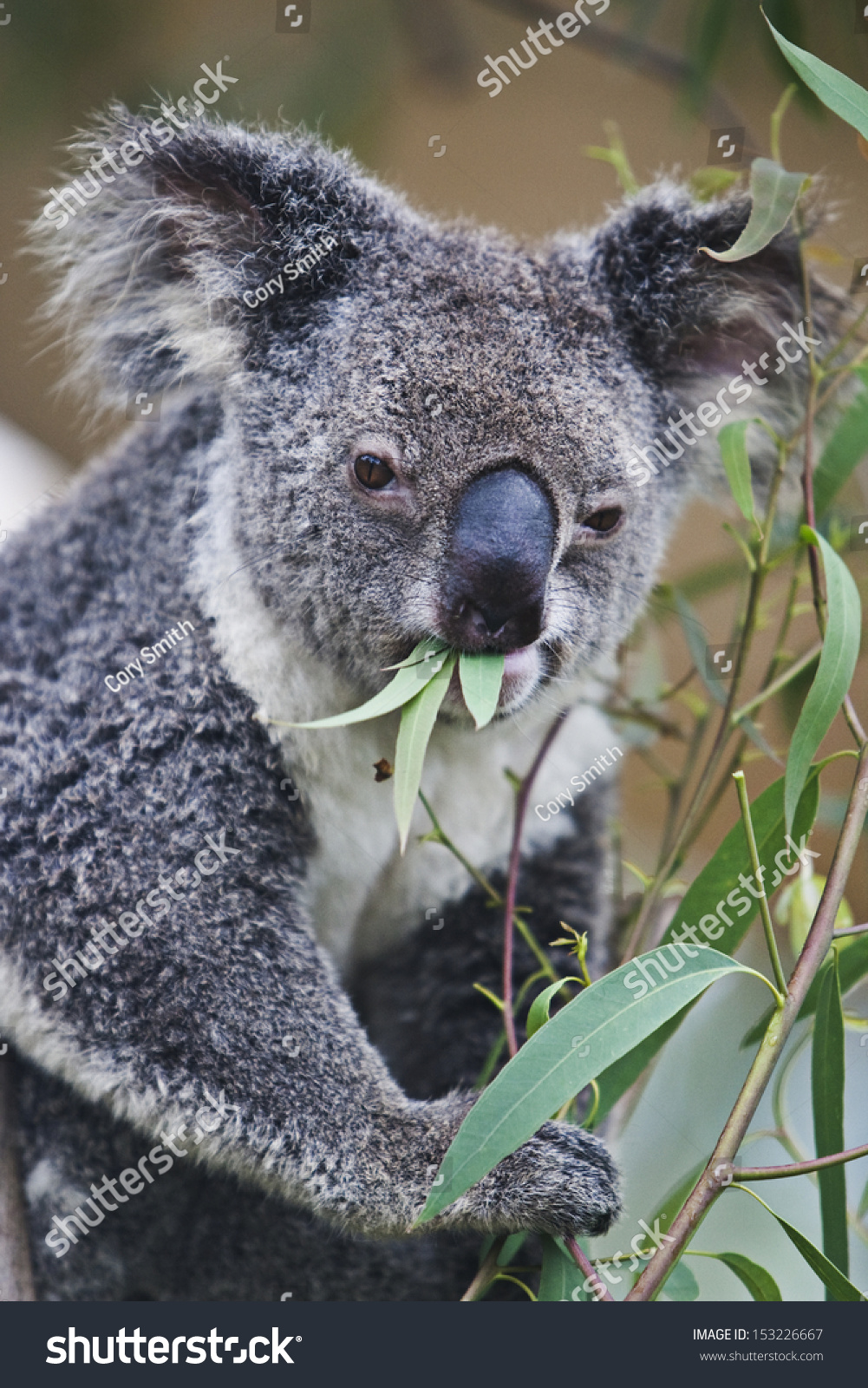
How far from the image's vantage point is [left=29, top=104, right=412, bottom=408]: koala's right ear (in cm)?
184

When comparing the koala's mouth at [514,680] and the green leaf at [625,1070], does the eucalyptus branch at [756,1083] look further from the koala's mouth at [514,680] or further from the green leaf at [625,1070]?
the koala's mouth at [514,680]

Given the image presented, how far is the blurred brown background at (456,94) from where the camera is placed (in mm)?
2992

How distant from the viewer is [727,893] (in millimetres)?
1635

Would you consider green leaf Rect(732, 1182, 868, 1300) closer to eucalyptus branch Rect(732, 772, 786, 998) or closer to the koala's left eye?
eucalyptus branch Rect(732, 772, 786, 998)

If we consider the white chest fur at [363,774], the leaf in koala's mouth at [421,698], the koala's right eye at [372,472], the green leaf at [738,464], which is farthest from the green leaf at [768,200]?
the white chest fur at [363,774]

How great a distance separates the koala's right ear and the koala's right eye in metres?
0.32

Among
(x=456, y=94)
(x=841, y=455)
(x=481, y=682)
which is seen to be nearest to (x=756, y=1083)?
(x=481, y=682)

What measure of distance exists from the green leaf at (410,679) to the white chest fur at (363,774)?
0.29m

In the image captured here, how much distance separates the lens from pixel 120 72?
401 cm

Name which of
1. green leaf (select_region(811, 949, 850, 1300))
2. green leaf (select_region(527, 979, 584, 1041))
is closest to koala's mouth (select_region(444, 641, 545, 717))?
green leaf (select_region(527, 979, 584, 1041))

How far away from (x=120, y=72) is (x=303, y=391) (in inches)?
112

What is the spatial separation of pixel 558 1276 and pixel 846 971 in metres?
0.59

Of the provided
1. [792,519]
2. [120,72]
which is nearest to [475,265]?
[792,519]

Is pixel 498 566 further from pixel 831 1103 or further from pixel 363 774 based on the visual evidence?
pixel 831 1103
